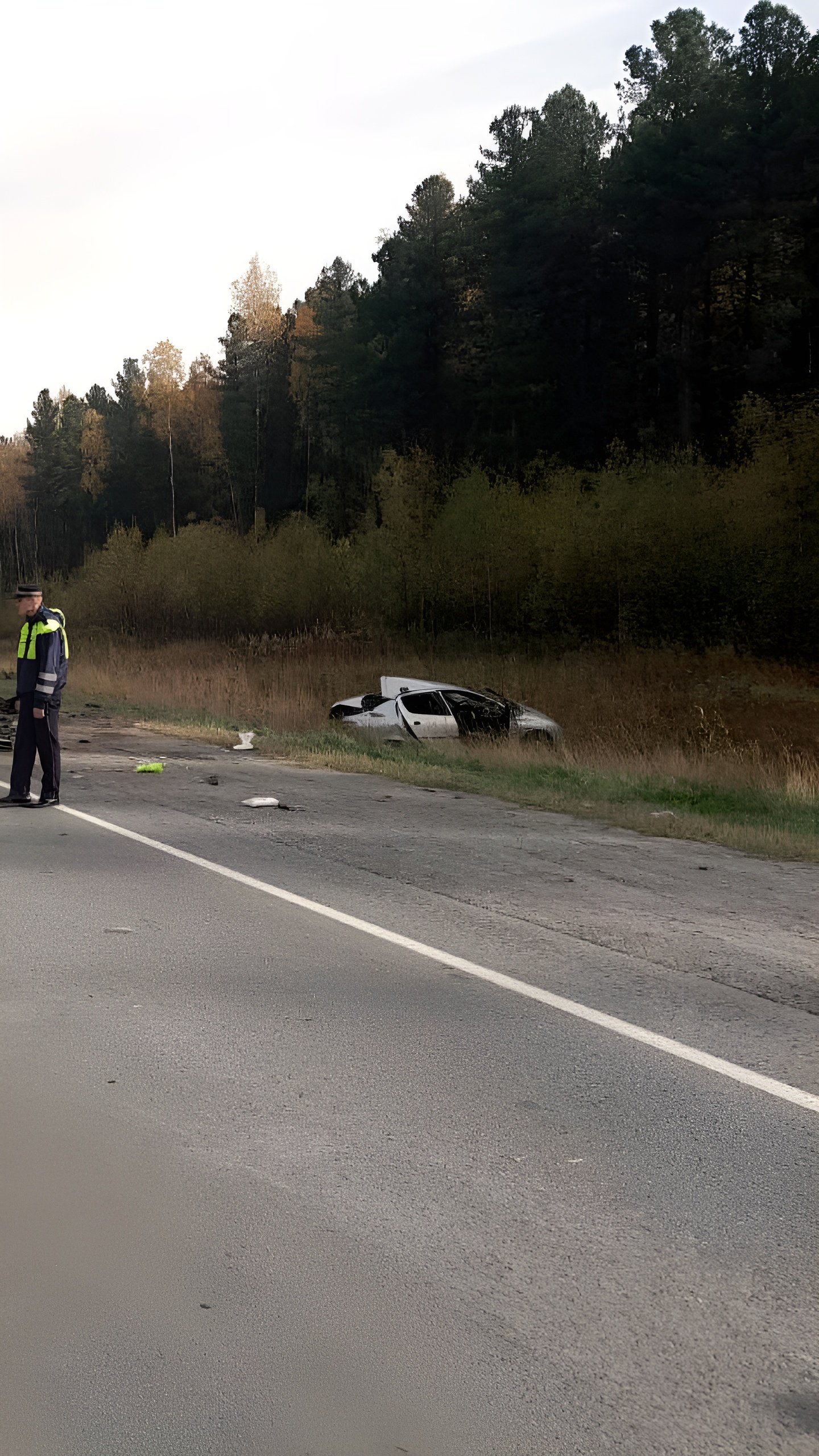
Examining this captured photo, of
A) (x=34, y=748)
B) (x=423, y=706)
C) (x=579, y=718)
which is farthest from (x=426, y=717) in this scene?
(x=579, y=718)

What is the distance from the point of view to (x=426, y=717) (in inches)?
832

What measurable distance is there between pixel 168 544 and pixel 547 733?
4618cm

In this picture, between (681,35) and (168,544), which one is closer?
(681,35)

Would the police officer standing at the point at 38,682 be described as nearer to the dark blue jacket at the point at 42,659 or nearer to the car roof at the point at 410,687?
the dark blue jacket at the point at 42,659

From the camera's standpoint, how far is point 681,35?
58.8 m

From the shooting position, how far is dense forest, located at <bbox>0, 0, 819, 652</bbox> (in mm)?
42219

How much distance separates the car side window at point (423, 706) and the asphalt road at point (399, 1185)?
12.4 metres

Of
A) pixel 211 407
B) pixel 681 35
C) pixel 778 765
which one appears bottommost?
pixel 778 765

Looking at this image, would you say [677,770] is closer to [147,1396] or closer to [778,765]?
[778,765]

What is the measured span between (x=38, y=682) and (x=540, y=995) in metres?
7.60

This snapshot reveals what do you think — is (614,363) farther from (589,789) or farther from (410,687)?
(589,789)

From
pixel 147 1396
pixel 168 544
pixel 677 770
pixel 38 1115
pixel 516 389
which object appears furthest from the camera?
pixel 168 544

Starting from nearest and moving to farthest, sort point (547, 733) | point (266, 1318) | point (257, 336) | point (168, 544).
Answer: point (266, 1318), point (547, 733), point (168, 544), point (257, 336)

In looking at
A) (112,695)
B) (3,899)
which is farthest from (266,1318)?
(112,695)
